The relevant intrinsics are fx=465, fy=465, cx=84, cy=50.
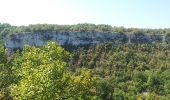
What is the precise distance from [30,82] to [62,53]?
4793mm

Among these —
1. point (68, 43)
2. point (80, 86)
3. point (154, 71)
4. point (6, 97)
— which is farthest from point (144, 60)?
point (80, 86)

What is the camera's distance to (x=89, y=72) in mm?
48781

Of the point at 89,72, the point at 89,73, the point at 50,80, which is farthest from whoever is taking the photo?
the point at 89,72

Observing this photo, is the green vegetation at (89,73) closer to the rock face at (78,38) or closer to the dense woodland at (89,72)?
the dense woodland at (89,72)

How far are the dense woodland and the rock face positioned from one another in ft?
Result: 15.2

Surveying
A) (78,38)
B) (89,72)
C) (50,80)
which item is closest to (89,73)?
(89,72)

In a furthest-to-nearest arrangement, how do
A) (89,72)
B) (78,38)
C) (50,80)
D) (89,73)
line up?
1. (78,38)
2. (89,72)
3. (89,73)
4. (50,80)

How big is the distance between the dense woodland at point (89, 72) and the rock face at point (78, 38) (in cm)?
463

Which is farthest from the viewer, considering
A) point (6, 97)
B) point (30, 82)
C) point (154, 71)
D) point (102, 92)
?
point (154, 71)

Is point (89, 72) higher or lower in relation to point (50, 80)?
lower

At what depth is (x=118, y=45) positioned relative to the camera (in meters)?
181

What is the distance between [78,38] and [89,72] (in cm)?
14268

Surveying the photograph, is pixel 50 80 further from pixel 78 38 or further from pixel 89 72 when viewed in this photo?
pixel 78 38

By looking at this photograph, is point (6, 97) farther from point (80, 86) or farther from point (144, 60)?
point (144, 60)
